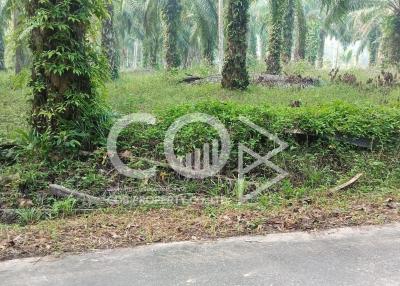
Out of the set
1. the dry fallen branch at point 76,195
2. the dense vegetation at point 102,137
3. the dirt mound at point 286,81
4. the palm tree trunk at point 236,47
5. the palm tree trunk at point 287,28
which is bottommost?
the dry fallen branch at point 76,195

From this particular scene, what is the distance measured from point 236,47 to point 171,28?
6212 mm

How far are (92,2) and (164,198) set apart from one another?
9.48 ft

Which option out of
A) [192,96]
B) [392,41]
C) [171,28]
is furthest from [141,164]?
[392,41]

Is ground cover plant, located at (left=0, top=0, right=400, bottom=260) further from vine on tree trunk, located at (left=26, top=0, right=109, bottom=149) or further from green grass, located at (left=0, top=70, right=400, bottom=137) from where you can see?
green grass, located at (left=0, top=70, right=400, bottom=137)

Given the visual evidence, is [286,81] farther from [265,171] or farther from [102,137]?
[102,137]

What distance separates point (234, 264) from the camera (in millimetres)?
3631

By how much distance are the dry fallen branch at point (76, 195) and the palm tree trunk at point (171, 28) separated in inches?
472

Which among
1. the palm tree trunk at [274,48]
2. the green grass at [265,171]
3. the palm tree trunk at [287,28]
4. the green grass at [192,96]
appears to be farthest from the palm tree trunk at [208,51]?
the green grass at [265,171]

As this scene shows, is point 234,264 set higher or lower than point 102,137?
lower

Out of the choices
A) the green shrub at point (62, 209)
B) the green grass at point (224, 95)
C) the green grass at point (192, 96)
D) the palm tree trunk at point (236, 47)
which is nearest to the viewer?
the green shrub at point (62, 209)

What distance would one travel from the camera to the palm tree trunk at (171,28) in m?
16.6

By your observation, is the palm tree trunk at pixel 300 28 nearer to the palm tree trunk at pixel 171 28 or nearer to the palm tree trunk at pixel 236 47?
the palm tree trunk at pixel 171 28

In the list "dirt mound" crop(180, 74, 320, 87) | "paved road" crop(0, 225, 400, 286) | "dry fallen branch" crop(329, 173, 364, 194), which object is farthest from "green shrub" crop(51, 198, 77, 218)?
"dirt mound" crop(180, 74, 320, 87)

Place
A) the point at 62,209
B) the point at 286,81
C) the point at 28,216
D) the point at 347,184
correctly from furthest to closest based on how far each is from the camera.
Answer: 1. the point at 286,81
2. the point at 347,184
3. the point at 62,209
4. the point at 28,216
